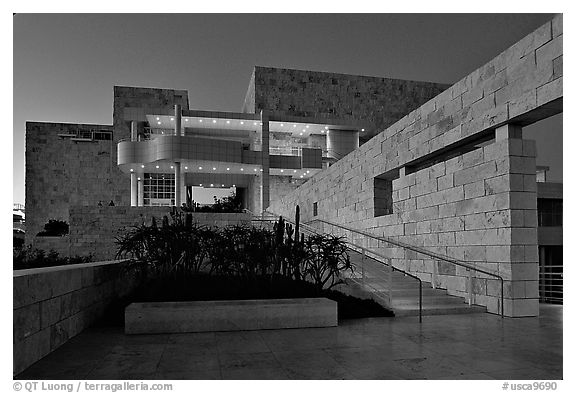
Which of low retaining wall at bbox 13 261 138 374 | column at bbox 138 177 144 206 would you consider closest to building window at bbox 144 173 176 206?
column at bbox 138 177 144 206

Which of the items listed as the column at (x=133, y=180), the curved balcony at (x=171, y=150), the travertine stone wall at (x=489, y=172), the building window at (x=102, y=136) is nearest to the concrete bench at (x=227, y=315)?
the travertine stone wall at (x=489, y=172)

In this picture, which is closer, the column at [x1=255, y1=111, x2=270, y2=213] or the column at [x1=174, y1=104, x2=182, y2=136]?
the column at [x1=174, y1=104, x2=182, y2=136]

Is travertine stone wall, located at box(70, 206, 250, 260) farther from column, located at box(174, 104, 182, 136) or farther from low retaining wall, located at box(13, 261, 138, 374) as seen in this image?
low retaining wall, located at box(13, 261, 138, 374)

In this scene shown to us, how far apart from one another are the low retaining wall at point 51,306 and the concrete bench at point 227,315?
802 mm

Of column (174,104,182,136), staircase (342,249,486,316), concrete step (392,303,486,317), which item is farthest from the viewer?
column (174,104,182,136)

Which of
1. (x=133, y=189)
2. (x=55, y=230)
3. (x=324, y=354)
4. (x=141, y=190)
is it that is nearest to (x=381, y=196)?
(x=324, y=354)

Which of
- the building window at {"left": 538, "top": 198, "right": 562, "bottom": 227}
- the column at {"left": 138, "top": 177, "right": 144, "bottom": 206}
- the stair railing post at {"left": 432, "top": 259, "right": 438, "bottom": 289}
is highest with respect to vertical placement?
the column at {"left": 138, "top": 177, "right": 144, "bottom": 206}

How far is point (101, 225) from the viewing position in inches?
908

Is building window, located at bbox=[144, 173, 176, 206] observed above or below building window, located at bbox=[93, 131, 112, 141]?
below

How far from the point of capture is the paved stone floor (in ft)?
16.2

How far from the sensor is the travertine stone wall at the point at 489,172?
8430mm

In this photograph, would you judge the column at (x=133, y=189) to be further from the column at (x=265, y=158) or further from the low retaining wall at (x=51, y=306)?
the low retaining wall at (x=51, y=306)

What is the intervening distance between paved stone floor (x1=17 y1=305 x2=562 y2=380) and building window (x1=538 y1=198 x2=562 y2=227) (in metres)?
20.9
